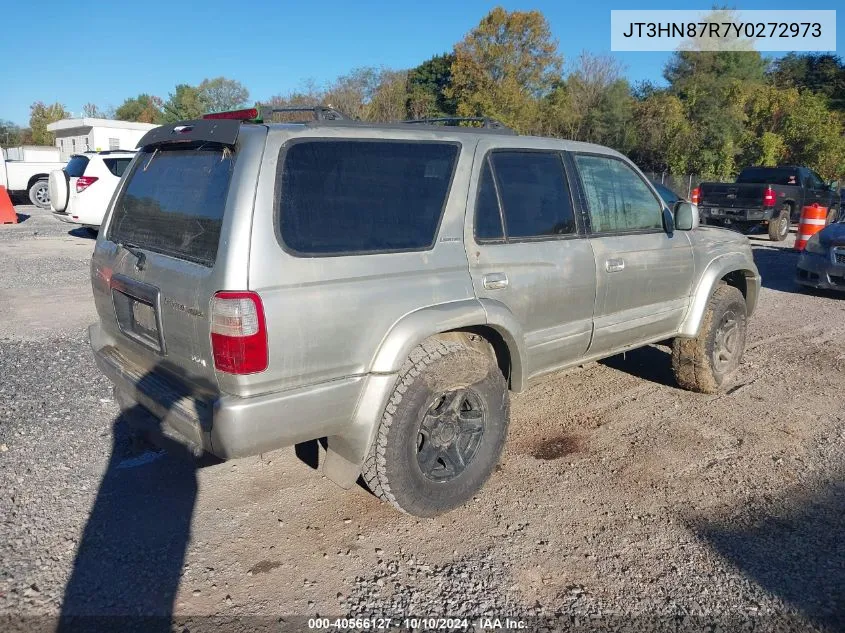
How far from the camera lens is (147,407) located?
304 cm

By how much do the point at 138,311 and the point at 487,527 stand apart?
6.62 ft

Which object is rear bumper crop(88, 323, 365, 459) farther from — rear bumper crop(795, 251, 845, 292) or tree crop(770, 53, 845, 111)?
tree crop(770, 53, 845, 111)

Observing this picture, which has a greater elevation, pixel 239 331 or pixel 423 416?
pixel 239 331

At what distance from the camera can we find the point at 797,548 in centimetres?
303

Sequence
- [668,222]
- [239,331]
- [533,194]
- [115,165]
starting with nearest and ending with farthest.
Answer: [239,331] → [533,194] → [668,222] → [115,165]

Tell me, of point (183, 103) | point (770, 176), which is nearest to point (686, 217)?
point (770, 176)

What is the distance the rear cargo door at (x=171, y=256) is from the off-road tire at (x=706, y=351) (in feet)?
11.9

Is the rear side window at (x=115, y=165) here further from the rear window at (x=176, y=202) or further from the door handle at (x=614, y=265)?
the door handle at (x=614, y=265)

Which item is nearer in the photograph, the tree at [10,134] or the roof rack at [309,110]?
the roof rack at [309,110]

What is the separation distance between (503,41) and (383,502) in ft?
136

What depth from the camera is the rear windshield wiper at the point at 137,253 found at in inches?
119

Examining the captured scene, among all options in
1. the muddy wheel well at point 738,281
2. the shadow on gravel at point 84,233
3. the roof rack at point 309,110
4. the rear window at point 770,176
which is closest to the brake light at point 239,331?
the roof rack at point 309,110

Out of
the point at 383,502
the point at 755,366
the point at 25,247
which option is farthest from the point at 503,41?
the point at 383,502

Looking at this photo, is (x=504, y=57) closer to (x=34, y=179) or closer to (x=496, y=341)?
(x=34, y=179)
